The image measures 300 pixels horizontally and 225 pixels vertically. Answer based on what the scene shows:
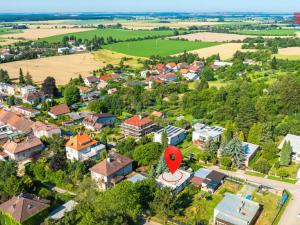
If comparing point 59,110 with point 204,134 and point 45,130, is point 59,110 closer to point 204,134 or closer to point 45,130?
point 45,130

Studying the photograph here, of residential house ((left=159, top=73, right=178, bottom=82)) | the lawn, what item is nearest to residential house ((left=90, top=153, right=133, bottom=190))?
the lawn

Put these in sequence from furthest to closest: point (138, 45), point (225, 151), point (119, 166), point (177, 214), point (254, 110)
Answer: point (138, 45), point (254, 110), point (225, 151), point (119, 166), point (177, 214)

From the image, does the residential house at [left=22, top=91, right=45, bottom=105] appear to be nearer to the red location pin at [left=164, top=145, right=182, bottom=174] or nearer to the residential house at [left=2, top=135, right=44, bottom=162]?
the residential house at [left=2, top=135, right=44, bottom=162]

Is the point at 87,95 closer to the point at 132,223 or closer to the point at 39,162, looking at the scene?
the point at 39,162

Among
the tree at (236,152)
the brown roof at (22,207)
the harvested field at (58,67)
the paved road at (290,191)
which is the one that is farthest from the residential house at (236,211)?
the harvested field at (58,67)

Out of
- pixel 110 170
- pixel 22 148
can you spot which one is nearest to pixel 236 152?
pixel 110 170

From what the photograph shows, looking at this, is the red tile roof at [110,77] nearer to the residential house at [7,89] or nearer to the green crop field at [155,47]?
the residential house at [7,89]

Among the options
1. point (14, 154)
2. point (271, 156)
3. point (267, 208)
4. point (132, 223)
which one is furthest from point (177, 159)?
point (14, 154)
